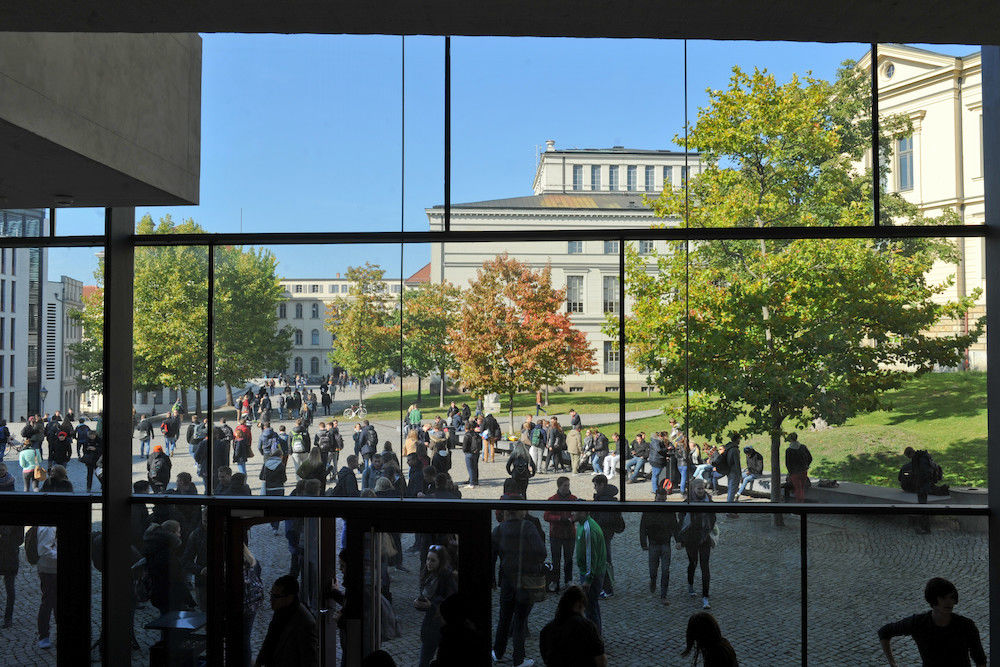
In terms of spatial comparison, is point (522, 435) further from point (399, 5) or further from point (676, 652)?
point (399, 5)

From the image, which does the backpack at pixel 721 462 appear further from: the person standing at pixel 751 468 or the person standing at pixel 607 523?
the person standing at pixel 607 523

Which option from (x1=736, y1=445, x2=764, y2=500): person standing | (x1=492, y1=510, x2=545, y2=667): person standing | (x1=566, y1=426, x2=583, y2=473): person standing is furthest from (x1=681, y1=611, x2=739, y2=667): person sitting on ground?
(x1=566, y1=426, x2=583, y2=473): person standing

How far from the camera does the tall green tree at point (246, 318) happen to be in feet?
23.8

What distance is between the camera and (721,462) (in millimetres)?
7289

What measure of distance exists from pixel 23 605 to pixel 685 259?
23.1ft

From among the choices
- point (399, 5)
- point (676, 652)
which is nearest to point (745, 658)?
point (676, 652)

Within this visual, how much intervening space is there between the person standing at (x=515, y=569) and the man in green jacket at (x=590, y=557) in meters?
0.36

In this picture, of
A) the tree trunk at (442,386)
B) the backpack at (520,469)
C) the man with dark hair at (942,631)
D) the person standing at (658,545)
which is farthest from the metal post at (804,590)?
the tree trunk at (442,386)

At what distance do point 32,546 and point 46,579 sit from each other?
38 cm

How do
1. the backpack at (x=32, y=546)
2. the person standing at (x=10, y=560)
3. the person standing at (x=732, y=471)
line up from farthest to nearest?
the person standing at (x=10, y=560)
the backpack at (x=32, y=546)
the person standing at (x=732, y=471)

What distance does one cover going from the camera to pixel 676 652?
7.26 m

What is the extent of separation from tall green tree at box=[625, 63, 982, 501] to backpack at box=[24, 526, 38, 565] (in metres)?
5.78

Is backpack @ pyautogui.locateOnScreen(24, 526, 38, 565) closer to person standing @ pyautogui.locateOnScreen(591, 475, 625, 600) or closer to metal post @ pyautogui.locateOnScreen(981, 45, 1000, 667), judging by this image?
person standing @ pyautogui.locateOnScreen(591, 475, 625, 600)

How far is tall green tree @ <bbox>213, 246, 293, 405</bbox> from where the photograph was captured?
7.25 m
